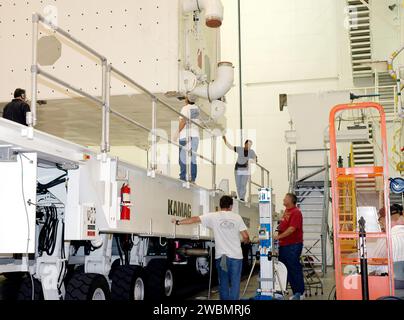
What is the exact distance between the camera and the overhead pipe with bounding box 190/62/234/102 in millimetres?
10023

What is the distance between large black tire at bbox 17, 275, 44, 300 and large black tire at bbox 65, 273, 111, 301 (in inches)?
15.8

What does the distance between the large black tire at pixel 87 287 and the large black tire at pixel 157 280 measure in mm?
1433

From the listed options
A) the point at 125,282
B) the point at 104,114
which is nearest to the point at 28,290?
the point at 125,282

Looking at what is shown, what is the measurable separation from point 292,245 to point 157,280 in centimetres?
223

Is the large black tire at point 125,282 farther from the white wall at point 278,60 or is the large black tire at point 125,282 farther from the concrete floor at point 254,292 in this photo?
the white wall at point 278,60

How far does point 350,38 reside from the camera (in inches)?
606

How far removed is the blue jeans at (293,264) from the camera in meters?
8.43

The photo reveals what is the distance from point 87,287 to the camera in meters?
5.79

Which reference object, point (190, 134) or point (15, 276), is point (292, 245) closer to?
point (190, 134)

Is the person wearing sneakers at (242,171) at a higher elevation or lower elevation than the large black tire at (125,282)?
higher

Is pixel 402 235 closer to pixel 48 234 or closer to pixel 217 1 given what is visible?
pixel 48 234

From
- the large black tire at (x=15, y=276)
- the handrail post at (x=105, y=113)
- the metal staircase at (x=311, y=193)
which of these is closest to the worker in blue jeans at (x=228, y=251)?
the handrail post at (x=105, y=113)
